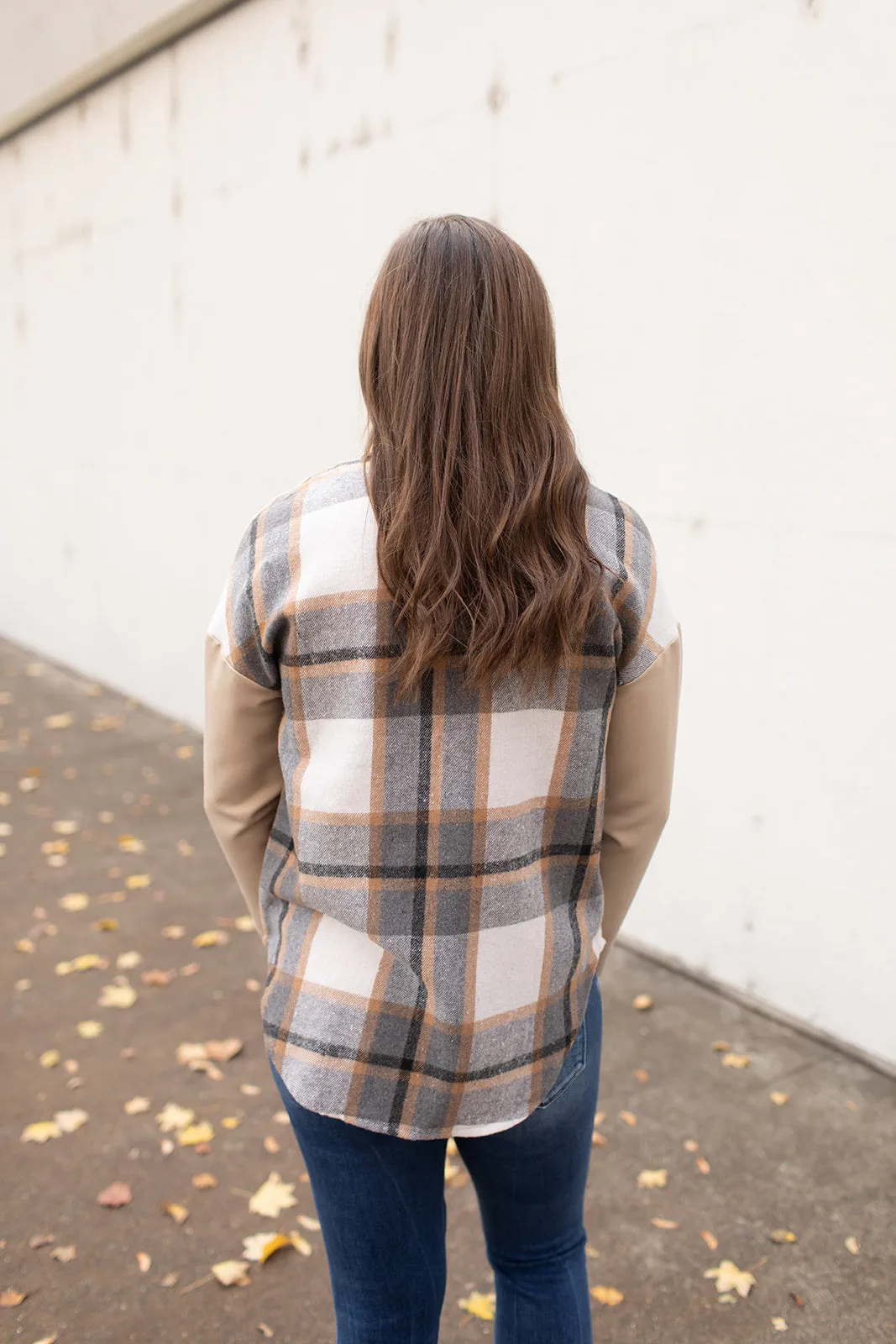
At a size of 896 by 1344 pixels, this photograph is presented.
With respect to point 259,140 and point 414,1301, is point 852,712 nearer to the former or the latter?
point 414,1301

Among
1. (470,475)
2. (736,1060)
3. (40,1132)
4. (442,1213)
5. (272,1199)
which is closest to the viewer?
(470,475)

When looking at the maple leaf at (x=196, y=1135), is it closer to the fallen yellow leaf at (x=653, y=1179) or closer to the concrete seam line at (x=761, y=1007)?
the fallen yellow leaf at (x=653, y=1179)

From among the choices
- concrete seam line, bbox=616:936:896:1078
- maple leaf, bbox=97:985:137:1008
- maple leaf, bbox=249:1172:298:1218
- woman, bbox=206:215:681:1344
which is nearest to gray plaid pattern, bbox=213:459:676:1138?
woman, bbox=206:215:681:1344

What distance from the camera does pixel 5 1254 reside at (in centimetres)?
261

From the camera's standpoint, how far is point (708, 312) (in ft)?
11.5

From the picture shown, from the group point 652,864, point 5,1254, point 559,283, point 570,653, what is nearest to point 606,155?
point 559,283

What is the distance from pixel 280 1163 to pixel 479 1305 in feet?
2.28

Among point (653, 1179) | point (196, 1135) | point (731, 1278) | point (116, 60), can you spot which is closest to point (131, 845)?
point (196, 1135)

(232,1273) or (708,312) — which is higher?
(708,312)

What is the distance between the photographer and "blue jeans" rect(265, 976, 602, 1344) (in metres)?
1.44

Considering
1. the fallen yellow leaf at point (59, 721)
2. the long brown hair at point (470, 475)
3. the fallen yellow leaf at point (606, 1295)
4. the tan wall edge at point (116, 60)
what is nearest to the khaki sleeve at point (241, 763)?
the long brown hair at point (470, 475)

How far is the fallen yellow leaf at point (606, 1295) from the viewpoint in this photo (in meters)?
2.50

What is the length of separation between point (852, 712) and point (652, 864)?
1.00 m

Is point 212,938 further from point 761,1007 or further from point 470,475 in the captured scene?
point 470,475
